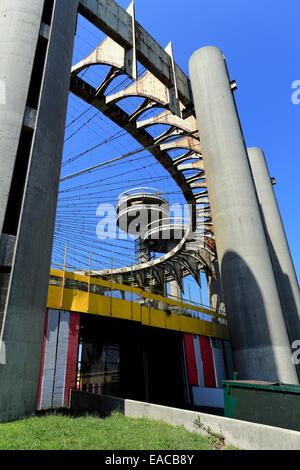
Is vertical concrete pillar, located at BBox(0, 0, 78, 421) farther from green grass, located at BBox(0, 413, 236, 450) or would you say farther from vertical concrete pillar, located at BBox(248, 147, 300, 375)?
vertical concrete pillar, located at BBox(248, 147, 300, 375)

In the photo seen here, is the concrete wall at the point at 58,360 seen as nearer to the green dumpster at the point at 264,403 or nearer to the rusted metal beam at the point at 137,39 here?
the green dumpster at the point at 264,403

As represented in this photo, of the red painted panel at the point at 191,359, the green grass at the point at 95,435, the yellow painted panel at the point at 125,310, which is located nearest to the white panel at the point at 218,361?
the yellow painted panel at the point at 125,310

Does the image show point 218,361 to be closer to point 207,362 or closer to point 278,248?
point 207,362

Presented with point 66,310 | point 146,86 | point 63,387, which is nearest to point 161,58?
point 146,86

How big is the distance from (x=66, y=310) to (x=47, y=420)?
5.73 metres

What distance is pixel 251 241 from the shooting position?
1875cm

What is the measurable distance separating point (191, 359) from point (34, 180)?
50.5 feet

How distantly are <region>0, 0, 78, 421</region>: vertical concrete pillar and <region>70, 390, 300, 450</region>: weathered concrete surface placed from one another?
2.91 m

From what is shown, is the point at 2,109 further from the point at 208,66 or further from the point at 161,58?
the point at 208,66

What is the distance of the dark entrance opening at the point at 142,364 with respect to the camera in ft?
62.2

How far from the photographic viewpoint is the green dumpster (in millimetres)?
7645

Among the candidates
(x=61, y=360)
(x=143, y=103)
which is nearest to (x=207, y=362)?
(x=61, y=360)

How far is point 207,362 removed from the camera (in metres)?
20.5

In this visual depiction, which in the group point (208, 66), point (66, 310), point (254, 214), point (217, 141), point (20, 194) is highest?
point (208, 66)
